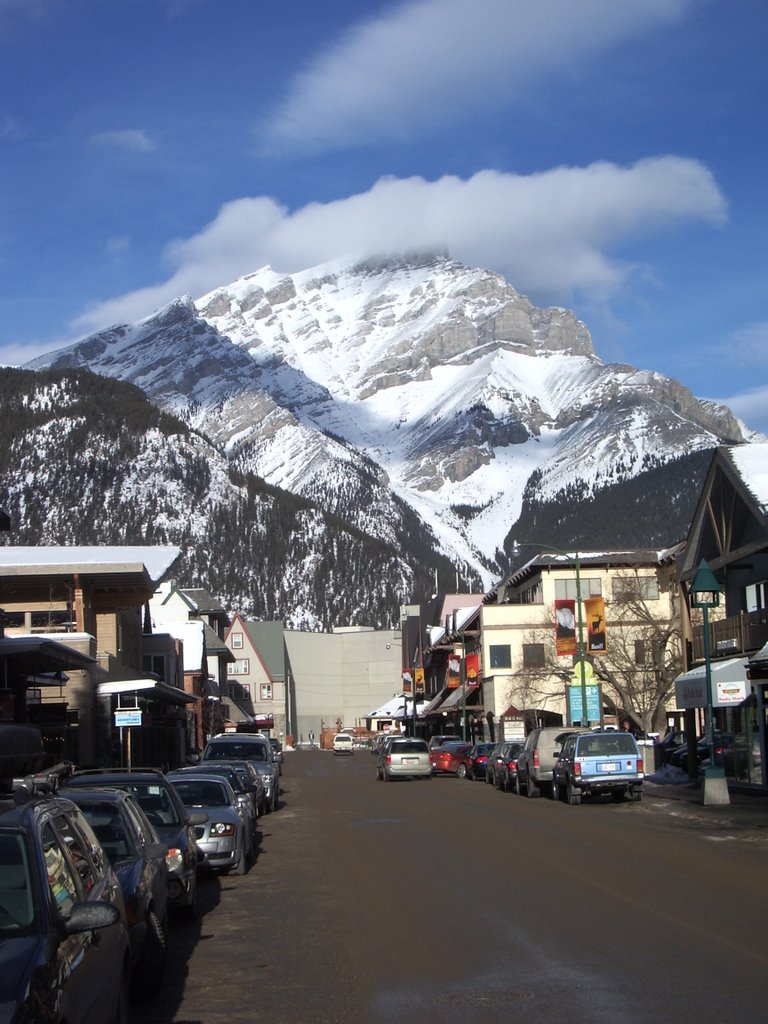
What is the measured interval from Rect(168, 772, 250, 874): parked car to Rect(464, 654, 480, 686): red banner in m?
59.6

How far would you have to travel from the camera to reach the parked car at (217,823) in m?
17.7

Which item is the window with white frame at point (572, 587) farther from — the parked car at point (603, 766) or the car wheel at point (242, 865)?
the car wheel at point (242, 865)

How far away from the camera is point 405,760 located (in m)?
50.9

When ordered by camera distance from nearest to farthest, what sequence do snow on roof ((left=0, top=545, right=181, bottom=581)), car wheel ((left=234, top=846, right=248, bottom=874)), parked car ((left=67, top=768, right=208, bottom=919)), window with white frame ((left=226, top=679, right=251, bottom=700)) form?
parked car ((left=67, top=768, right=208, bottom=919))
car wheel ((left=234, top=846, right=248, bottom=874))
snow on roof ((left=0, top=545, right=181, bottom=581))
window with white frame ((left=226, top=679, right=251, bottom=700))

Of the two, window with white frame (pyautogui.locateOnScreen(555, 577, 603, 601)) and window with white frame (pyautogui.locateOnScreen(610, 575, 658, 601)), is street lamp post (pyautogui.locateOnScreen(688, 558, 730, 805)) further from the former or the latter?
window with white frame (pyautogui.locateOnScreen(555, 577, 603, 601))

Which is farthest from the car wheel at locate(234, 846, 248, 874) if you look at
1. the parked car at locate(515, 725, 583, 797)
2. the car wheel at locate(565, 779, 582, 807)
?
the parked car at locate(515, 725, 583, 797)

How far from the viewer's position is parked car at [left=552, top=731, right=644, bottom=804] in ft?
109

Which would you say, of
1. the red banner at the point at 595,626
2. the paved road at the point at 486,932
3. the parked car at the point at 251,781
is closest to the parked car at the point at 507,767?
the red banner at the point at 595,626

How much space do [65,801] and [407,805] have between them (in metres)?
27.3

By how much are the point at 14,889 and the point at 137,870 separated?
3570 millimetres

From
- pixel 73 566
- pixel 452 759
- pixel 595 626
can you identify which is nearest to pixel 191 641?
pixel 452 759

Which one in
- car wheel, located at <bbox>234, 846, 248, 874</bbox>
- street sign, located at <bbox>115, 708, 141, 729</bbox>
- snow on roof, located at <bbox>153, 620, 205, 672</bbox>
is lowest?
car wheel, located at <bbox>234, 846, 248, 874</bbox>

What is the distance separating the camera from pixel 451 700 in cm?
8944

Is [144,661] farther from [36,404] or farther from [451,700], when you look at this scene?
[36,404]
